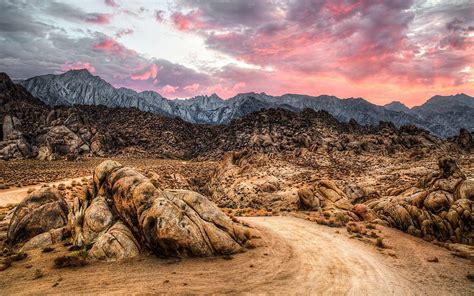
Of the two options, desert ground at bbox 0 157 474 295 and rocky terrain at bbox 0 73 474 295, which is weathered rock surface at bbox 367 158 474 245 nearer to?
rocky terrain at bbox 0 73 474 295

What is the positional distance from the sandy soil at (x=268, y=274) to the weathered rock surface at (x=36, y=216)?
9.60 feet

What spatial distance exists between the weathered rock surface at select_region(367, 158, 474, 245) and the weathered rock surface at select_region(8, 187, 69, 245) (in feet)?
85.0

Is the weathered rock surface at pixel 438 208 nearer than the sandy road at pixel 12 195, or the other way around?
the weathered rock surface at pixel 438 208

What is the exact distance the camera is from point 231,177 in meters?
50.2

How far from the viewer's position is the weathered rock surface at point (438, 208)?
18969 millimetres

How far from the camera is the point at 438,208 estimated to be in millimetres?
20609

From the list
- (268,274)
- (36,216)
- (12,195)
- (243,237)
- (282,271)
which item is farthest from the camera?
(12,195)

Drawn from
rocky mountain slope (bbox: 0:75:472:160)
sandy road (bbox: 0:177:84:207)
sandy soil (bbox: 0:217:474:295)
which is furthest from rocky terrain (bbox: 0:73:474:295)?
rocky mountain slope (bbox: 0:75:472:160)

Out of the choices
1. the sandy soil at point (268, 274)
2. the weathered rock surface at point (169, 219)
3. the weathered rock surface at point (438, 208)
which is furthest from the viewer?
the weathered rock surface at point (438, 208)

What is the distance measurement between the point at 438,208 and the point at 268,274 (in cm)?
1618

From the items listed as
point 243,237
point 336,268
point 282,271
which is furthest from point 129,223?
point 336,268

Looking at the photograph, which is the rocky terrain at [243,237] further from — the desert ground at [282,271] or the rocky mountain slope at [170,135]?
the rocky mountain slope at [170,135]

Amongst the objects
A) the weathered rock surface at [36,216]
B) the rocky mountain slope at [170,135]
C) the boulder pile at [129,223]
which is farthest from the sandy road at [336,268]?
the rocky mountain slope at [170,135]

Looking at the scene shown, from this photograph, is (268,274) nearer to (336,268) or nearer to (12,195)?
(336,268)
